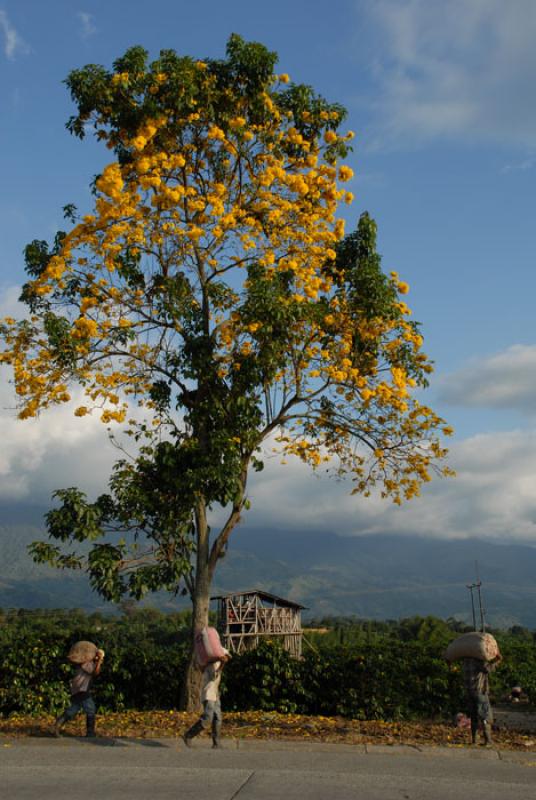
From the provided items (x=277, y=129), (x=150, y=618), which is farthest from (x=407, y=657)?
(x=150, y=618)

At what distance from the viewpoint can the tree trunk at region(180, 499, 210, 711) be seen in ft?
50.8

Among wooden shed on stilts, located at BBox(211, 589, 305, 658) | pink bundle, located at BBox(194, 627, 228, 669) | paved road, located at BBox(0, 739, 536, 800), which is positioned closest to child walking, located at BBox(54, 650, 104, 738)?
paved road, located at BBox(0, 739, 536, 800)

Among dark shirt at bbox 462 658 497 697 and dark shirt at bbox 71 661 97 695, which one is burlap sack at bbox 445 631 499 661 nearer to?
dark shirt at bbox 462 658 497 697

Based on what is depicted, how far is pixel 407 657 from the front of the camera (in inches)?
634

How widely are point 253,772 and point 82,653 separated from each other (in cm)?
419

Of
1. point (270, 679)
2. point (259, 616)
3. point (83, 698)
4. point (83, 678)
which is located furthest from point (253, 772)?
point (259, 616)

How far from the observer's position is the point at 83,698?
41.5 ft

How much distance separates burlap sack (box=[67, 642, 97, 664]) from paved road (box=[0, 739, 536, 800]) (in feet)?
4.18

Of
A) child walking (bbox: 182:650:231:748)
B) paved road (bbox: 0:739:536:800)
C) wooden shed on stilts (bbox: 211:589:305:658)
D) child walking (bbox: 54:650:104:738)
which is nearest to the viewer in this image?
paved road (bbox: 0:739:536:800)

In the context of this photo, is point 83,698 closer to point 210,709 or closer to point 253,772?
point 210,709

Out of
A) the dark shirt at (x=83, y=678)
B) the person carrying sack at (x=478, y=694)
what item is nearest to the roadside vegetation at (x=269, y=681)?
the dark shirt at (x=83, y=678)

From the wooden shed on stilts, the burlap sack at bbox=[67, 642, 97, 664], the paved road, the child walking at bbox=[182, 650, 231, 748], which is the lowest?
the paved road

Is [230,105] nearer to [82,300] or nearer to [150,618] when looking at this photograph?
[82,300]

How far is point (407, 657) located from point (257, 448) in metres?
5.37
